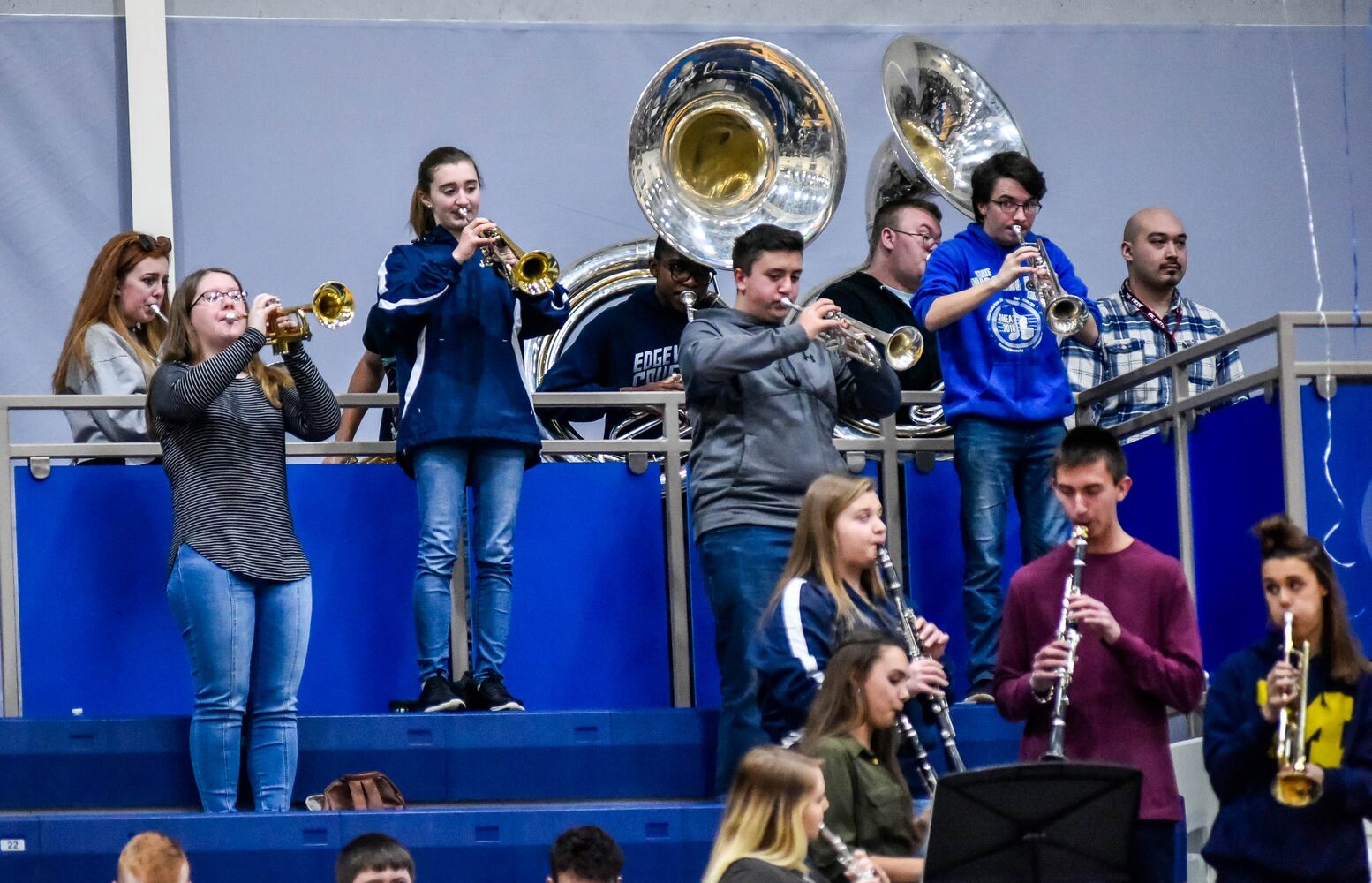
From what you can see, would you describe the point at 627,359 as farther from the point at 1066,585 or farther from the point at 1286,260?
the point at 1286,260

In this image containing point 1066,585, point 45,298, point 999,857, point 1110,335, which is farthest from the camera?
point 45,298

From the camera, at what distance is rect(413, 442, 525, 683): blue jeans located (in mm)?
7117

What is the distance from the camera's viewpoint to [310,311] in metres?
7.12

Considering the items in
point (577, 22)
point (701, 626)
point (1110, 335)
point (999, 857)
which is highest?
point (577, 22)

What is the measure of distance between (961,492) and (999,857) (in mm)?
2720

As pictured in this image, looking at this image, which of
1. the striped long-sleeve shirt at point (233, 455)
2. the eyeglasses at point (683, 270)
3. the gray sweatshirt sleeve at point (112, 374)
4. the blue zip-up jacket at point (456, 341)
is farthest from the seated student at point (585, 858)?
the eyeglasses at point (683, 270)

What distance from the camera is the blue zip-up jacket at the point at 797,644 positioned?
566 cm

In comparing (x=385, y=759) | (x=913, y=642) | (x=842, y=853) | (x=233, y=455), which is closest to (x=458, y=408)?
(x=233, y=455)

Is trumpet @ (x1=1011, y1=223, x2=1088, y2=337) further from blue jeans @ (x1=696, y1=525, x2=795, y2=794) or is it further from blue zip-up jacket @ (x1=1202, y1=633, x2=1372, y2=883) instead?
blue zip-up jacket @ (x1=1202, y1=633, x2=1372, y2=883)

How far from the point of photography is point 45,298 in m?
9.52

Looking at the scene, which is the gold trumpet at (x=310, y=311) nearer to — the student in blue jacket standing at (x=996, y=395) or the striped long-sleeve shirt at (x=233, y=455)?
the striped long-sleeve shirt at (x=233, y=455)

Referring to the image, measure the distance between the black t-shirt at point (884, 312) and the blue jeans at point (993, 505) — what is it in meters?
0.87

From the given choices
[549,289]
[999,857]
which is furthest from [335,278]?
[999,857]

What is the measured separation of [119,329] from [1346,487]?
154 inches
